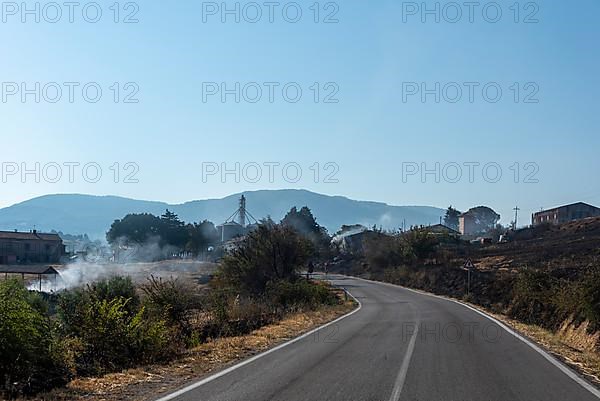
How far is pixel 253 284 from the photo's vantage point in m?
46.6

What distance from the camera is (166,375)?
495 inches

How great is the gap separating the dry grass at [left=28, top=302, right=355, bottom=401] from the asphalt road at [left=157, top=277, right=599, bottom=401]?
56cm

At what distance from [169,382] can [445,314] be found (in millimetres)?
22840

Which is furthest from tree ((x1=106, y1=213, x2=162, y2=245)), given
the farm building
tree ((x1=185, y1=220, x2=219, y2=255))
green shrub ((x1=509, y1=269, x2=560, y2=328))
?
green shrub ((x1=509, y1=269, x2=560, y2=328))

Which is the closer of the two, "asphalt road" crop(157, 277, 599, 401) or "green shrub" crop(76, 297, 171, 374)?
"asphalt road" crop(157, 277, 599, 401)

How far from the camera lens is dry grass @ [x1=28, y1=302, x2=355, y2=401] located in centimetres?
1055

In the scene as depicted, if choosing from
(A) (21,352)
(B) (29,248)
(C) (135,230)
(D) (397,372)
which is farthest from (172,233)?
(A) (21,352)

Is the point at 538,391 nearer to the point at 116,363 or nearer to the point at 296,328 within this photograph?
the point at 116,363

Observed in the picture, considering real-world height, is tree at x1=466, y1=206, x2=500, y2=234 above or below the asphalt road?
above

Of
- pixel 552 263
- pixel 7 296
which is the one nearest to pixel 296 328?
pixel 7 296

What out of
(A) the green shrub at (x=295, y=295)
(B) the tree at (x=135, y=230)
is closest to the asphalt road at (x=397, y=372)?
(A) the green shrub at (x=295, y=295)

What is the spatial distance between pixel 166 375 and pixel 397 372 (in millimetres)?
4199

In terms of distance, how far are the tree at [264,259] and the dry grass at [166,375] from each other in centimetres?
2575

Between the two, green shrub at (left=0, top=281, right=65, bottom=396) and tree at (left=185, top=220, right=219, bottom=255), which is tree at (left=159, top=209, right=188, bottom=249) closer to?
tree at (left=185, top=220, right=219, bottom=255)
